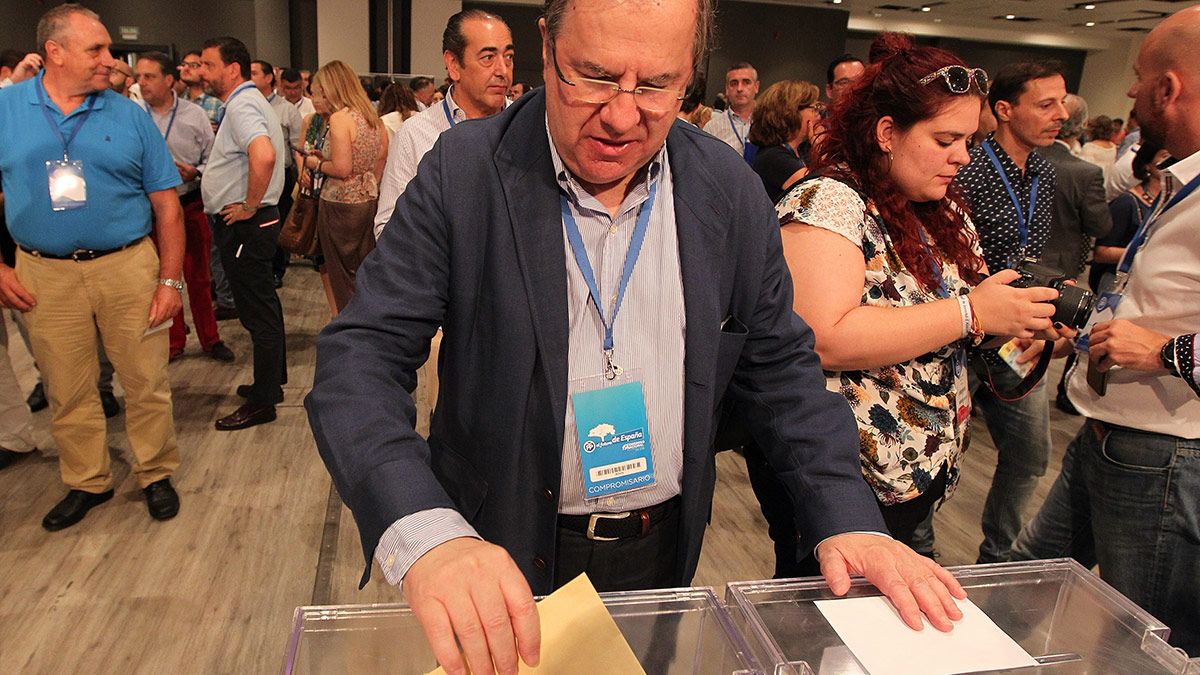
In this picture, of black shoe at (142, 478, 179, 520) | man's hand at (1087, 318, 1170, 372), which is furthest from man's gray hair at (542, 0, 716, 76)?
black shoe at (142, 478, 179, 520)

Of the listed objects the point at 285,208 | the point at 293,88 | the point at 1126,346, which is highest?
the point at 293,88

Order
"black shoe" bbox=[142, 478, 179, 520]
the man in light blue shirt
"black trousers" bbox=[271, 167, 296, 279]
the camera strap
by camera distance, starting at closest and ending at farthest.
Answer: the camera strap
"black shoe" bbox=[142, 478, 179, 520]
the man in light blue shirt
"black trousers" bbox=[271, 167, 296, 279]

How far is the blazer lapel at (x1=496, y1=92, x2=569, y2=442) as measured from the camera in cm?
99

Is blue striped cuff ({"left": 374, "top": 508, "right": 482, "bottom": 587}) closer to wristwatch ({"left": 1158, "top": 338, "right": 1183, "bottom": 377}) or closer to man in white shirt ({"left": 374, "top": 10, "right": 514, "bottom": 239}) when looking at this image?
wristwatch ({"left": 1158, "top": 338, "right": 1183, "bottom": 377})

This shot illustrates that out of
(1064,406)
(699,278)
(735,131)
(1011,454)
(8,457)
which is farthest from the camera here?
(735,131)

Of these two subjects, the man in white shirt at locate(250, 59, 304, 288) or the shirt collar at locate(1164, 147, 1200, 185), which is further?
Result: the man in white shirt at locate(250, 59, 304, 288)

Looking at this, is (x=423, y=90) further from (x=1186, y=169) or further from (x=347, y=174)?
(x=1186, y=169)

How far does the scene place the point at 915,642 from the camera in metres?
0.79

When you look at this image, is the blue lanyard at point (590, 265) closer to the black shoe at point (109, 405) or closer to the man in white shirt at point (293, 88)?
the black shoe at point (109, 405)

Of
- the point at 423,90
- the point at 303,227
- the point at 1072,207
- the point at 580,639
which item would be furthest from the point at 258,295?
the point at 423,90

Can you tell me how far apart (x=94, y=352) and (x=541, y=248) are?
2.51 meters

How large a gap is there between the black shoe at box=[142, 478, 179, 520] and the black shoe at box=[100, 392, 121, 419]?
0.98 metres

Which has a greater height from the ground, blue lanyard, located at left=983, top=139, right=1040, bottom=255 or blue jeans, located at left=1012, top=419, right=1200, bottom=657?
blue lanyard, located at left=983, top=139, right=1040, bottom=255

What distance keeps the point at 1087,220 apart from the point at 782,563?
8.79 ft
